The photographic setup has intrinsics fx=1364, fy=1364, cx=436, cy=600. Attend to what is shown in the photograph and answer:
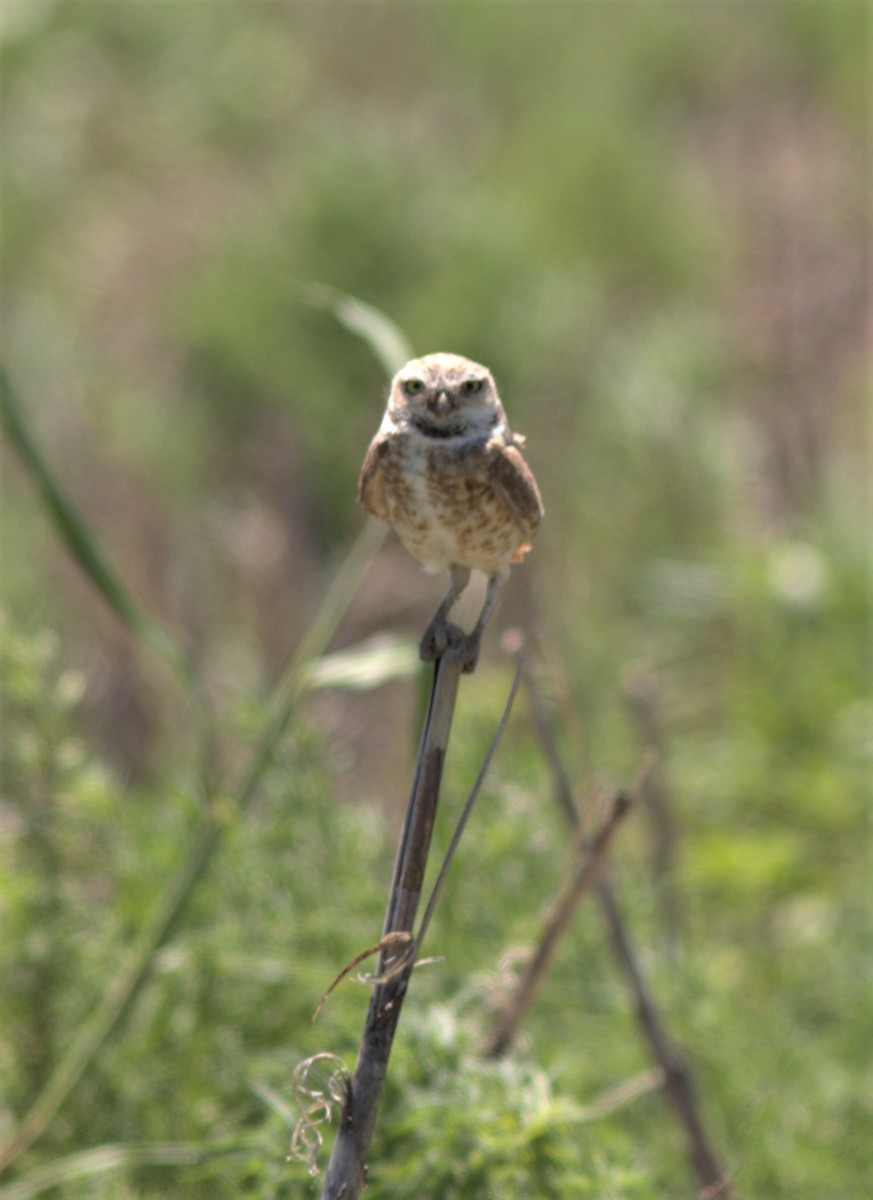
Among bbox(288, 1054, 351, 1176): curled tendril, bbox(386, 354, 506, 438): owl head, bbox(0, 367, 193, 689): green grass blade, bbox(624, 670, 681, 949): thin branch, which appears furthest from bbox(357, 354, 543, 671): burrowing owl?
bbox(624, 670, 681, 949): thin branch

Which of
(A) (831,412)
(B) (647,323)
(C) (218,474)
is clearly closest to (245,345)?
(C) (218,474)

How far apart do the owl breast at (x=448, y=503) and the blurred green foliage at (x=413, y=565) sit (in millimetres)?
433

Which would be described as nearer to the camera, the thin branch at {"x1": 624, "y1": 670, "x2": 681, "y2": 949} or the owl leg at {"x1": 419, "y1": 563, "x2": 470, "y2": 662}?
the owl leg at {"x1": 419, "y1": 563, "x2": 470, "y2": 662}

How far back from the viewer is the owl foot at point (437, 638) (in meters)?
1.02

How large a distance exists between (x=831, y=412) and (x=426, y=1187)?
16.0 ft

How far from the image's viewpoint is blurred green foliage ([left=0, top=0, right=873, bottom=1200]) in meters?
1.65

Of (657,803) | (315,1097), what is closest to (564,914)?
(315,1097)

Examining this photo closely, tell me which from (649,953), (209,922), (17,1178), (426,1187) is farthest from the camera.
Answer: (649,953)

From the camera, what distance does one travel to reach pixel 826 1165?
1811 millimetres

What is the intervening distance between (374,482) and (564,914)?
551 millimetres

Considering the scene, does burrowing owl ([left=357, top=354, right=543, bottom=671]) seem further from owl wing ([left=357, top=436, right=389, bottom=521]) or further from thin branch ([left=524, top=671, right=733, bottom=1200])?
thin branch ([left=524, top=671, right=733, bottom=1200])

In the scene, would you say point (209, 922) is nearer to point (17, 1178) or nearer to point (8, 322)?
point (17, 1178)

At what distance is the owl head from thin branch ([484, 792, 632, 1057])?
504mm

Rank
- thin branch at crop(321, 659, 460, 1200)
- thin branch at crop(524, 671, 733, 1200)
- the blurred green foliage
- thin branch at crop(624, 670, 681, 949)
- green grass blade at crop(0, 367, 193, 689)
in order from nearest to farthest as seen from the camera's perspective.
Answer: thin branch at crop(321, 659, 460, 1200)
green grass blade at crop(0, 367, 193, 689)
thin branch at crop(524, 671, 733, 1200)
the blurred green foliage
thin branch at crop(624, 670, 681, 949)
